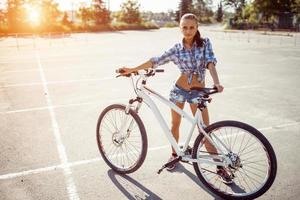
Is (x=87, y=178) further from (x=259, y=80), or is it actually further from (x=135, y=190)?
(x=259, y=80)

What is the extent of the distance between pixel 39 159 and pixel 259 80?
8446 mm

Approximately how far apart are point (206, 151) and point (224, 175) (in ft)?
1.51

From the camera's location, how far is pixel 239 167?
3674mm

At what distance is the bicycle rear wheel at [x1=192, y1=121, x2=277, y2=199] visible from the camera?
11.3ft

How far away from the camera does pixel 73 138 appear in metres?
5.95

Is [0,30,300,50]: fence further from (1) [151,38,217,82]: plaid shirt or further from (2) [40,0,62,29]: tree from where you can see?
(2) [40,0,62,29]: tree

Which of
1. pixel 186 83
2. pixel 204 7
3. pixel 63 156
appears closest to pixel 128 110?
pixel 186 83

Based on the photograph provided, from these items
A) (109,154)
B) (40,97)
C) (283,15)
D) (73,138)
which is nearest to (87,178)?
(109,154)

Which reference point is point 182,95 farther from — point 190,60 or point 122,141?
point 122,141

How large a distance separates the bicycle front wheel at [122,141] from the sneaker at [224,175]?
0.98 meters

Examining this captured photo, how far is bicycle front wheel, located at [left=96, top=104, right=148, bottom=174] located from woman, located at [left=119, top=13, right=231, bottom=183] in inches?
24.1

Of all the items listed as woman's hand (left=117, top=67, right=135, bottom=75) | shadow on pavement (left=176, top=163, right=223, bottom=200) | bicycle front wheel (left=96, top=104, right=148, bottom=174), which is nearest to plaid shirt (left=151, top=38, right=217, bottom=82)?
woman's hand (left=117, top=67, right=135, bottom=75)

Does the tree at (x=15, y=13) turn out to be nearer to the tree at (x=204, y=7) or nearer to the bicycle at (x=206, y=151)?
the bicycle at (x=206, y=151)

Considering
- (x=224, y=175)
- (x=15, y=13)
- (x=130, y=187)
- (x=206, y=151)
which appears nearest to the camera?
(x=206, y=151)
